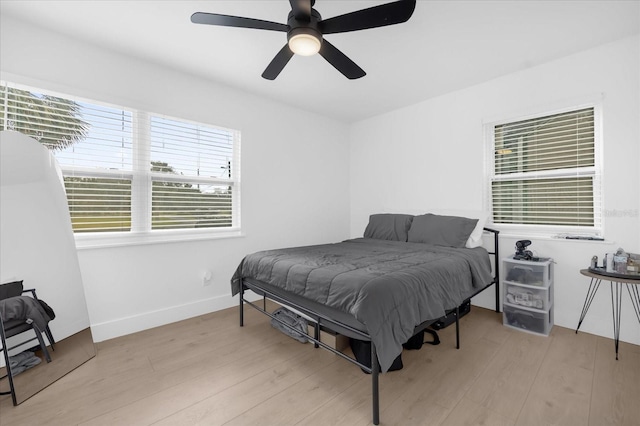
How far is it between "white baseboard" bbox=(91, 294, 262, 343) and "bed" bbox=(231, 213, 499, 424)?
0.65 meters

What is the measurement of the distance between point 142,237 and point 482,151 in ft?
12.4

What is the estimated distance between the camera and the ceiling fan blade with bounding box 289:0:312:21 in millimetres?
1560

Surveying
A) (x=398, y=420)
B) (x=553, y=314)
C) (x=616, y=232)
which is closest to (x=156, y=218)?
(x=398, y=420)

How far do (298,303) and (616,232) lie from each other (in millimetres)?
2839

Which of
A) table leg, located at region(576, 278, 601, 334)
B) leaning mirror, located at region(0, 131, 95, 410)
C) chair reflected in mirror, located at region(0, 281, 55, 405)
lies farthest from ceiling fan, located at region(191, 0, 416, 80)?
table leg, located at region(576, 278, 601, 334)

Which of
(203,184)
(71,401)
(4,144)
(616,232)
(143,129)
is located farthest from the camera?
(203,184)

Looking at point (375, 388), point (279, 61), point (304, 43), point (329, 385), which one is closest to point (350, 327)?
point (375, 388)

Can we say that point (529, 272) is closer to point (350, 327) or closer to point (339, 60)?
point (350, 327)

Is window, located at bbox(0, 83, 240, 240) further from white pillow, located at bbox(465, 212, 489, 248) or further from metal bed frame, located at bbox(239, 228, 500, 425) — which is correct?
Answer: white pillow, located at bbox(465, 212, 489, 248)

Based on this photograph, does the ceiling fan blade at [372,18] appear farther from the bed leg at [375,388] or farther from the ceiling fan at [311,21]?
the bed leg at [375,388]

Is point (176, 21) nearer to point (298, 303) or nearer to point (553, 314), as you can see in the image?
point (298, 303)

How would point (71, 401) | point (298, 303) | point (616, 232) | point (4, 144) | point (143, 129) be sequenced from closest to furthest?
1. point (71, 401)
2. point (4, 144)
3. point (298, 303)
4. point (616, 232)
5. point (143, 129)

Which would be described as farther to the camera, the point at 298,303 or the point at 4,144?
the point at 298,303

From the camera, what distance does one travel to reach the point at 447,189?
3.56 m
